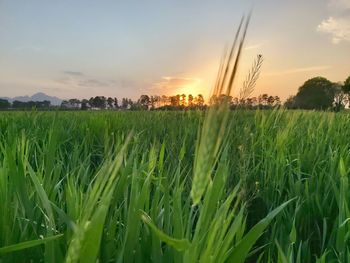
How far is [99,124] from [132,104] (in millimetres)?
457

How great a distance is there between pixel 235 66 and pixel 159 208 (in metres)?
0.87

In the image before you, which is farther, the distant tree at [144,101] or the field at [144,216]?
the distant tree at [144,101]

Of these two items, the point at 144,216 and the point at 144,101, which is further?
the point at 144,101

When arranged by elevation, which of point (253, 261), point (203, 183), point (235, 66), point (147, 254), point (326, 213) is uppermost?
point (235, 66)

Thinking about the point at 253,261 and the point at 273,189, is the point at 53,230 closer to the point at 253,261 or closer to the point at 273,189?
the point at 253,261

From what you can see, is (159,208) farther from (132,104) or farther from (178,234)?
(132,104)

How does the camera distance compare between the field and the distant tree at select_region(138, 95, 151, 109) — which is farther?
the distant tree at select_region(138, 95, 151, 109)

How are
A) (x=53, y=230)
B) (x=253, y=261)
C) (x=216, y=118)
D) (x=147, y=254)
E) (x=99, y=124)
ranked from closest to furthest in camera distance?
(x=216, y=118) → (x=53, y=230) → (x=147, y=254) → (x=253, y=261) → (x=99, y=124)

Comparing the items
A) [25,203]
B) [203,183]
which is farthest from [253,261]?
[203,183]

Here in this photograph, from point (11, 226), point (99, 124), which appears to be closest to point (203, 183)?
point (11, 226)

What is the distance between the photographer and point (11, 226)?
3.29 feet

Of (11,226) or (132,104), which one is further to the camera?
(132,104)

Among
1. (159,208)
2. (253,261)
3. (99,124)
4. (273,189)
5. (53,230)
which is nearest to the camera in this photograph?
(53,230)

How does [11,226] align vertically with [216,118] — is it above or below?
below
